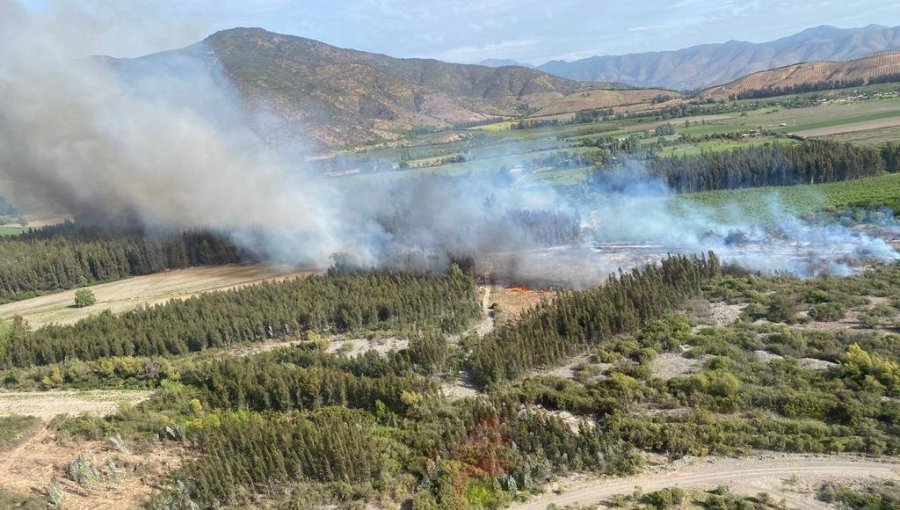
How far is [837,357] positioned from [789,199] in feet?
147

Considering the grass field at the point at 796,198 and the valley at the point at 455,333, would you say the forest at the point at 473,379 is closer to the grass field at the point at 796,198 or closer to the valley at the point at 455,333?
the valley at the point at 455,333

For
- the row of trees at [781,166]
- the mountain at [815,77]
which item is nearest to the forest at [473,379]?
the row of trees at [781,166]

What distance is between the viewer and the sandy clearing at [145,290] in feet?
180

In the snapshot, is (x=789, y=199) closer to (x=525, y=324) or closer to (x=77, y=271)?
(x=525, y=324)

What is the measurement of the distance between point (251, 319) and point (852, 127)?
103397 mm

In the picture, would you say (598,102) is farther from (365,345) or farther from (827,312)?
(365,345)

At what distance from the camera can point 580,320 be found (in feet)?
117

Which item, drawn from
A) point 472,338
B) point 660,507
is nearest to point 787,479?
point 660,507

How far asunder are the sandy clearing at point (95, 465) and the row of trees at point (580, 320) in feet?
51.6

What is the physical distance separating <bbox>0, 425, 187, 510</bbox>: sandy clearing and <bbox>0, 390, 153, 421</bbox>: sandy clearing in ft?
11.3

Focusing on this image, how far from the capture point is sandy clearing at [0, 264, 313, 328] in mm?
54963

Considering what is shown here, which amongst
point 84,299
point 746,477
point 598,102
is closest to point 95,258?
point 84,299

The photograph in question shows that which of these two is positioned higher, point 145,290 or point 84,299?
point 84,299

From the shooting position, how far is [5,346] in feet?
138
